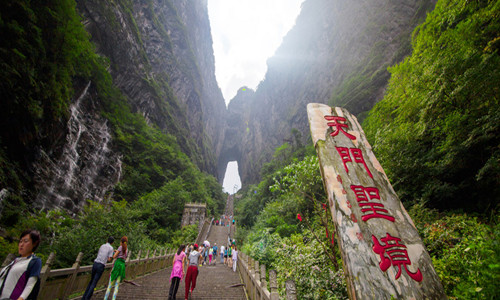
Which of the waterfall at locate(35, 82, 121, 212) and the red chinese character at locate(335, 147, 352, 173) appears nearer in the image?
the red chinese character at locate(335, 147, 352, 173)

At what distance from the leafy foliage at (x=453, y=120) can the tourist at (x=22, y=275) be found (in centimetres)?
543

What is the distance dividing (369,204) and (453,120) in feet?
9.05

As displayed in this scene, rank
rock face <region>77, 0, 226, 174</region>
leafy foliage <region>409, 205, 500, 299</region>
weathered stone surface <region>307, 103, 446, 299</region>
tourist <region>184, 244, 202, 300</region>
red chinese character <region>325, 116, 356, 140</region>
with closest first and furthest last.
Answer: leafy foliage <region>409, 205, 500, 299</region>
weathered stone surface <region>307, 103, 446, 299</region>
red chinese character <region>325, 116, 356, 140</region>
tourist <region>184, 244, 202, 300</region>
rock face <region>77, 0, 226, 174</region>

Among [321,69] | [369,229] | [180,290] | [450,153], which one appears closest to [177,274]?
[180,290]

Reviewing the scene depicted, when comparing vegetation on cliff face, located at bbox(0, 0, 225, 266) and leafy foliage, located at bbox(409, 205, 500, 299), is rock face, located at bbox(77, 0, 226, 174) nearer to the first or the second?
vegetation on cliff face, located at bbox(0, 0, 225, 266)

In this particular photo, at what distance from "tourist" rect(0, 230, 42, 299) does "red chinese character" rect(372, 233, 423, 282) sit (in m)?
3.20

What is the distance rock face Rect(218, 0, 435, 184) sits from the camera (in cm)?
2093

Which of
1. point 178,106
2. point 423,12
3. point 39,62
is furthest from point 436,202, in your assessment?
point 178,106

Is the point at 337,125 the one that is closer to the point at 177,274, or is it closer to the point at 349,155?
the point at 349,155

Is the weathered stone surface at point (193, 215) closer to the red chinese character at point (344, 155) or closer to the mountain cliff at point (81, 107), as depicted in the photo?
the mountain cliff at point (81, 107)

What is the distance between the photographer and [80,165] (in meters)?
10.6

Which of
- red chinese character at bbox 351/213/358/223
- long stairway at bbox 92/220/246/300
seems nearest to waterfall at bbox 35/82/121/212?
long stairway at bbox 92/220/246/300

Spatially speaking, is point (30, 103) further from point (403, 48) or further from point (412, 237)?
point (403, 48)

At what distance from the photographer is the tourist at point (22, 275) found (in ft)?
5.57
